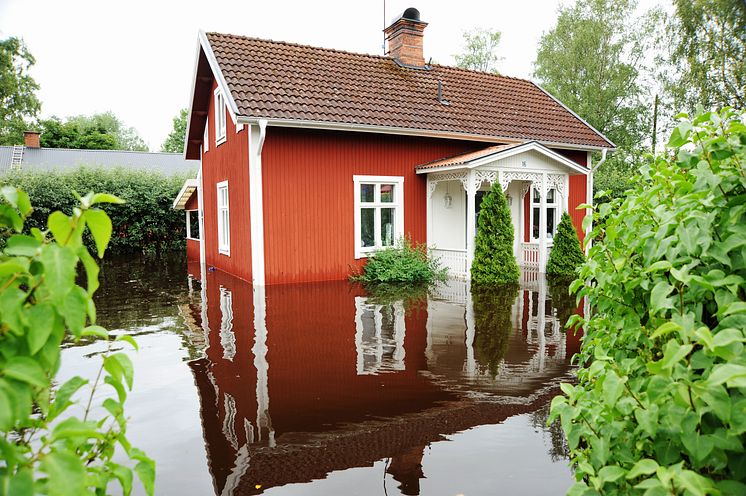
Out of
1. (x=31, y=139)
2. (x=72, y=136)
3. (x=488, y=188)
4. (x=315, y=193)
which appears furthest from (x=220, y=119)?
(x=72, y=136)

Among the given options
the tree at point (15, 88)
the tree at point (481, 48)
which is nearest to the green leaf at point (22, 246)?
the tree at point (481, 48)

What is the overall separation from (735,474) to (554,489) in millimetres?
2070

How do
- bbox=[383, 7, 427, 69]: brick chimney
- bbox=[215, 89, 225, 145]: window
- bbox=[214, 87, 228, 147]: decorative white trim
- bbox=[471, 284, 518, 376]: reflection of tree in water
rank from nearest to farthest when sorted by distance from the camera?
bbox=[471, 284, 518, 376]: reflection of tree in water < bbox=[214, 87, 228, 147]: decorative white trim < bbox=[215, 89, 225, 145]: window < bbox=[383, 7, 427, 69]: brick chimney

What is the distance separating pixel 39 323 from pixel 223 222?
14.3m

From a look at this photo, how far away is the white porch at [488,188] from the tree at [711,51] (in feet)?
45.7

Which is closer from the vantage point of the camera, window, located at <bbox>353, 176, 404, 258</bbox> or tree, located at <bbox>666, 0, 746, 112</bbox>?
window, located at <bbox>353, 176, 404, 258</bbox>

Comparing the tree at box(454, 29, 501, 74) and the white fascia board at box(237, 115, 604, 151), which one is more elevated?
the tree at box(454, 29, 501, 74)

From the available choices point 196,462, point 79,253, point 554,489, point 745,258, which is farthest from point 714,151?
point 196,462

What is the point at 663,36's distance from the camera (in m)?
26.5

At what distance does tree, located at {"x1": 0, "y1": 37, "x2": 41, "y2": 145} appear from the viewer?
119ft

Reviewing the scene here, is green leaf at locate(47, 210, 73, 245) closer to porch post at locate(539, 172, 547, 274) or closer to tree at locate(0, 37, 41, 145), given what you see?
porch post at locate(539, 172, 547, 274)

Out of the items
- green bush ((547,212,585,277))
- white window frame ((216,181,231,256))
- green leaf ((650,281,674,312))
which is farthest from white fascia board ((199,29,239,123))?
green leaf ((650,281,674,312))

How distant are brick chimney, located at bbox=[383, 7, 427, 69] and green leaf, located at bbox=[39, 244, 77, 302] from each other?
50.5 feet

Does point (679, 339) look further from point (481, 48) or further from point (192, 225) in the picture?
point (481, 48)
